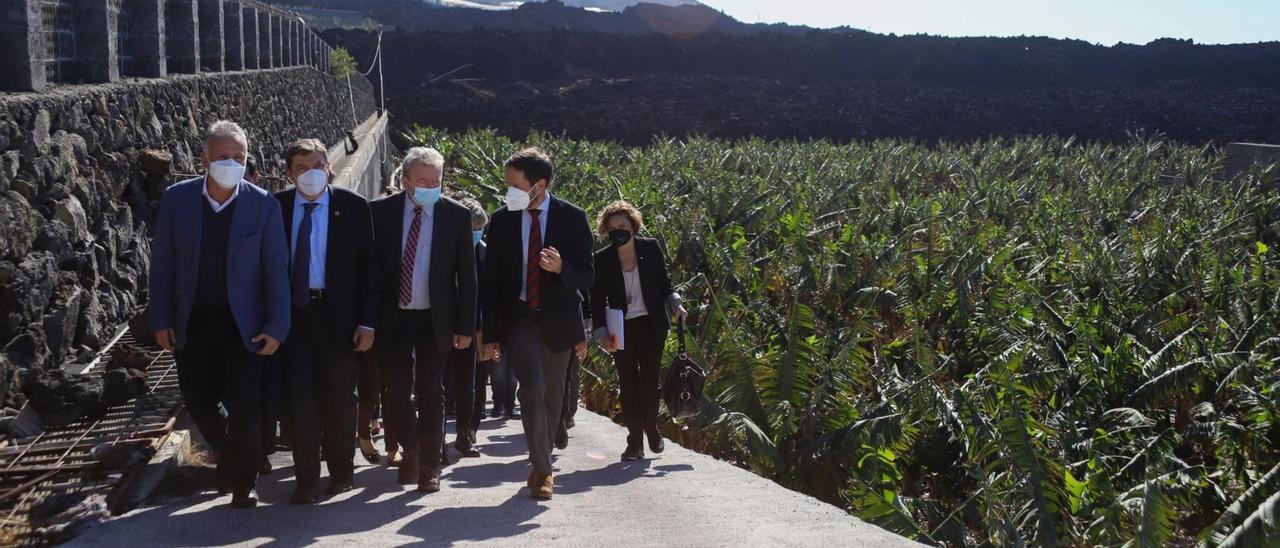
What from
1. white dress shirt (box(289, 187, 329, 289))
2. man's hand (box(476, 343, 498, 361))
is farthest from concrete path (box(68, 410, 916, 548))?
white dress shirt (box(289, 187, 329, 289))

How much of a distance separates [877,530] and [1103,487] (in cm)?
264

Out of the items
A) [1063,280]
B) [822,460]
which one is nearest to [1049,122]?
[1063,280]

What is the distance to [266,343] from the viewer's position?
5758 mm

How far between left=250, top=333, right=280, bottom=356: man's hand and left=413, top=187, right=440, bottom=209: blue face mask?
880 millimetres

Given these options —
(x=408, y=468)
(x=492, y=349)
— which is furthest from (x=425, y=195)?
(x=408, y=468)

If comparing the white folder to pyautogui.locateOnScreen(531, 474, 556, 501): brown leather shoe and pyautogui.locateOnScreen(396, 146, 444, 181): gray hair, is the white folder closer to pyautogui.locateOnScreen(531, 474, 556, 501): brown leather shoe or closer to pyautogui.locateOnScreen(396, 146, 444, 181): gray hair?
pyautogui.locateOnScreen(531, 474, 556, 501): brown leather shoe

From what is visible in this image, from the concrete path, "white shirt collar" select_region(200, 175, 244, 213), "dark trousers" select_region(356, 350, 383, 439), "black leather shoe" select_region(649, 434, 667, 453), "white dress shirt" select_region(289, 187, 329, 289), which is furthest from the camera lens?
"black leather shoe" select_region(649, 434, 667, 453)

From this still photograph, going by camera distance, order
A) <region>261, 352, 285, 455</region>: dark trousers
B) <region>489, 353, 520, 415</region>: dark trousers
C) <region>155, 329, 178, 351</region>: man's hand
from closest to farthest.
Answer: <region>155, 329, 178, 351</region>: man's hand, <region>261, 352, 285, 455</region>: dark trousers, <region>489, 353, 520, 415</region>: dark trousers

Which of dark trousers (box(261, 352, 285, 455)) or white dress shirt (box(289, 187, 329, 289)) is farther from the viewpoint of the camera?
white dress shirt (box(289, 187, 329, 289))

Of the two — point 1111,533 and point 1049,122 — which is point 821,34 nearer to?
point 1049,122

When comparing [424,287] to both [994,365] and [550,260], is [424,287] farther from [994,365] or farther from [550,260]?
[994,365]

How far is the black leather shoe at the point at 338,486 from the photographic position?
6235 mm

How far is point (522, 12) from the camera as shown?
104188 mm

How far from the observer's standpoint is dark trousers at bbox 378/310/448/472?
6.28 metres
